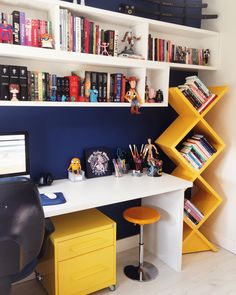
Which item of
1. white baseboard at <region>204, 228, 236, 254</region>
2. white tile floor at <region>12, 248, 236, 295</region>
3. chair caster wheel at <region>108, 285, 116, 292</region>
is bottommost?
white tile floor at <region>12, 248, 236, 295</region>

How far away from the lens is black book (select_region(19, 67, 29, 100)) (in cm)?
186

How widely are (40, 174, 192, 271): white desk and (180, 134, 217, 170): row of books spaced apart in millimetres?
234

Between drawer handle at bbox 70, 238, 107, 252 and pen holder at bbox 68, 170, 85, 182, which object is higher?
pen holder at bbox 68, 170, 85, 182

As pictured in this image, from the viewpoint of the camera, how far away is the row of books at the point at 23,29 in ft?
5.83

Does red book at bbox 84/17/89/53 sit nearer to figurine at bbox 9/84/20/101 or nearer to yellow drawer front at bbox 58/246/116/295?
figurine at bbox 9/84/20/101

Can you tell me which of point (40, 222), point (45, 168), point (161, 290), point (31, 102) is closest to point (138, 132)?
point (45, 168)

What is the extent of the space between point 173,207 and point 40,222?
123 cm

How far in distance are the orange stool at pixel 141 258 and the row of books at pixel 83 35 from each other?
3.92 ft

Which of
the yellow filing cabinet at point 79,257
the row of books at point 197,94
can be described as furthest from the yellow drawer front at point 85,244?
the row of books at point 197,94

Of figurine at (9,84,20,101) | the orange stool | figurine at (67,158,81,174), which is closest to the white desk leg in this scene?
the orange stool

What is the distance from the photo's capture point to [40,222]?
140 cm

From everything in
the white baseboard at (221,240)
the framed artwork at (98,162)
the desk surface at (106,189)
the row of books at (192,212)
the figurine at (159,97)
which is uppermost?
the figurine at (159,97)

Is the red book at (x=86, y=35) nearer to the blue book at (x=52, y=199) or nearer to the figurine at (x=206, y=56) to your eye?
the blue book at (x=52, y=199)

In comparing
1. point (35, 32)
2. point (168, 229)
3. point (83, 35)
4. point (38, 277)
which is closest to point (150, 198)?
point (168, 229)
